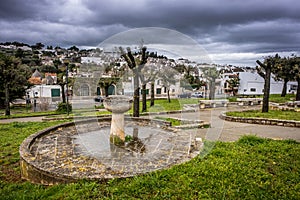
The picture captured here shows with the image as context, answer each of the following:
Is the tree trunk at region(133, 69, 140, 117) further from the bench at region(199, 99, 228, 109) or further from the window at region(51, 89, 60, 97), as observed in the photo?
the window at region(51, 89, 60, 97)

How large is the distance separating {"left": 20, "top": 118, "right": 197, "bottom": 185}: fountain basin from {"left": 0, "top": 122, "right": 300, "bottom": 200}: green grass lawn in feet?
0.79

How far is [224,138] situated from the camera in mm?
8023

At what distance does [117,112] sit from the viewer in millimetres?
6035

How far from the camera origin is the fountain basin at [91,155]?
13.6ft

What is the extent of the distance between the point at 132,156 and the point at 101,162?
2.56 ft

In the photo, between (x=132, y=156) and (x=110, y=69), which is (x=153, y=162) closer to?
(x=132, y=156)

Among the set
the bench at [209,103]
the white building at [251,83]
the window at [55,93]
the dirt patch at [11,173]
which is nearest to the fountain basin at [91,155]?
the dirt patch at [11,173]

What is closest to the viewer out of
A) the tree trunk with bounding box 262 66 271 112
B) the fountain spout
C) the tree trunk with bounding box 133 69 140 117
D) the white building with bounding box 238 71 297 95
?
the fountain spout

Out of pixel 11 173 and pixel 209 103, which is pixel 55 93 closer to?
pixel 209 103

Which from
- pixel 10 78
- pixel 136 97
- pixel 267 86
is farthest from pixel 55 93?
pixel 267 86

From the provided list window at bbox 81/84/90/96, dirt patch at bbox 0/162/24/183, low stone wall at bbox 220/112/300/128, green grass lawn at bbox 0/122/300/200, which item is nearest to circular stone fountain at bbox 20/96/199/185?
dirt patch at bbox 0/162/24/183

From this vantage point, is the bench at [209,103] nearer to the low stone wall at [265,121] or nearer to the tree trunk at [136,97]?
the low stone wall at [265,121]

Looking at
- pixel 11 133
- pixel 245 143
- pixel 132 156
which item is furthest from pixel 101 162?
pixel 11 133

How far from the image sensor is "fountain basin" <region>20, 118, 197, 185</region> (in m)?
4.16
